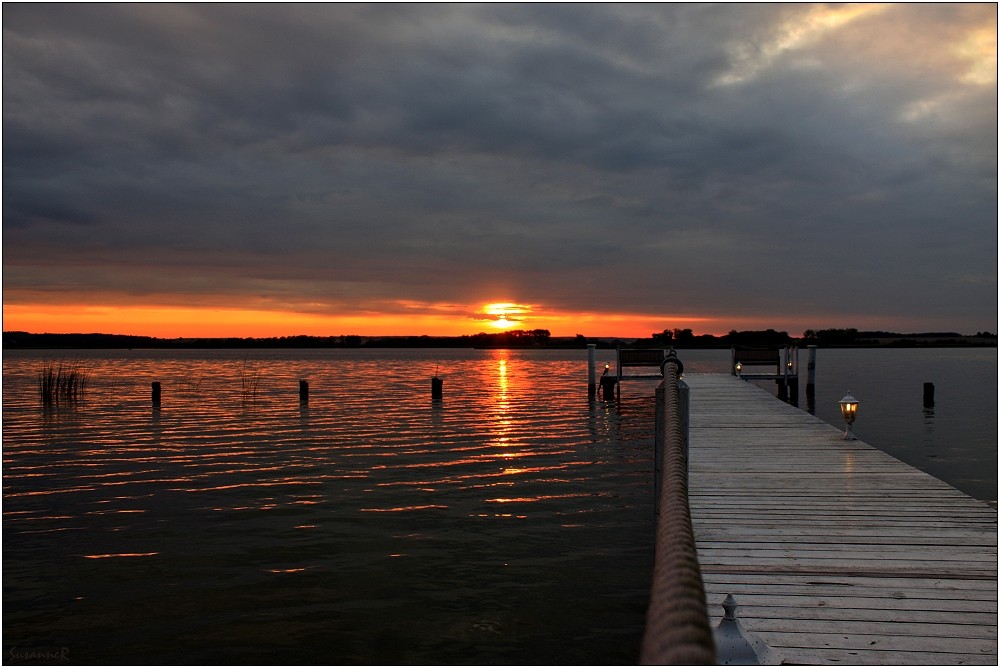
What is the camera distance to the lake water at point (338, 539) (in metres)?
7.36

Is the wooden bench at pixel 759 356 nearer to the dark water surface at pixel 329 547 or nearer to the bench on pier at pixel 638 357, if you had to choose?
the bench on pier at pixel 638 357

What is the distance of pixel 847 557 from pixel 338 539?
675 cm

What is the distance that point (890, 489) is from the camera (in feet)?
32.5

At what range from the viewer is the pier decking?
5191mm

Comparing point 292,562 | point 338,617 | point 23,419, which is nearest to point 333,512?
point 292,562

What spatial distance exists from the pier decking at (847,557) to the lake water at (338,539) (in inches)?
55.0

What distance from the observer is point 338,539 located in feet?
34.8

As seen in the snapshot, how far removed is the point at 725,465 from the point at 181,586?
26.8ft

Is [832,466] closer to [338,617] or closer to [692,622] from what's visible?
[338,617]

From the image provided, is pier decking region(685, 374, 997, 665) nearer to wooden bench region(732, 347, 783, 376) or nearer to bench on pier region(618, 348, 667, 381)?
bench on pier region(618, 348, 667, 381)

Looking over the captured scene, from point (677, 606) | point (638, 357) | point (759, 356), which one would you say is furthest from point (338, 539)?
point (759, 356)

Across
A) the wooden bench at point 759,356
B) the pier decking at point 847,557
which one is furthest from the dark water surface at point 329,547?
the wooden bench at point 759,356

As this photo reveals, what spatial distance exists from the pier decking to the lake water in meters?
1.40

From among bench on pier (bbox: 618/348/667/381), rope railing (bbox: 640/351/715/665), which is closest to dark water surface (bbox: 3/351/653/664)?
rope railing (bbox: 640/351/715/665)
